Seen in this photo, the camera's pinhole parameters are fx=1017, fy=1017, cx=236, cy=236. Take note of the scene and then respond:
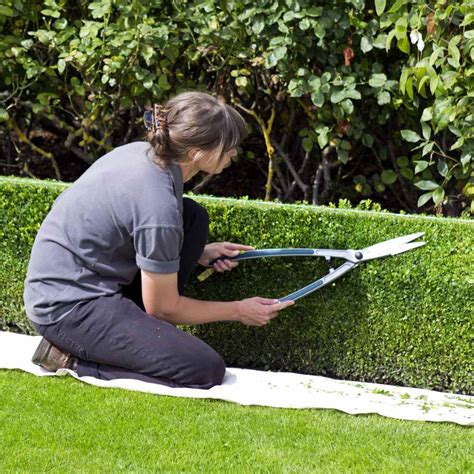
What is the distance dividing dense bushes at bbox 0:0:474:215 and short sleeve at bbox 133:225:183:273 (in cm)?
153

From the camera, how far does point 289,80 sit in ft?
16.9

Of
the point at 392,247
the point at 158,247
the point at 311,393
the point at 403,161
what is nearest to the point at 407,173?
the point at 403,161

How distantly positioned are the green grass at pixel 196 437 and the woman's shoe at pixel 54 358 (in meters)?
0.17

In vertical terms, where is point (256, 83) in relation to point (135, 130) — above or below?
above

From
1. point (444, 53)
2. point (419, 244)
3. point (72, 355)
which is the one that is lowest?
point (72, 355)

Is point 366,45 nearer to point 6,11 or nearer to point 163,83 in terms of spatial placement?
point 163,83

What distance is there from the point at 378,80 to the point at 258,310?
4.93 feet

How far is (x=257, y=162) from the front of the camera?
19.6 ft

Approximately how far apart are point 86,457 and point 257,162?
10.3 ft

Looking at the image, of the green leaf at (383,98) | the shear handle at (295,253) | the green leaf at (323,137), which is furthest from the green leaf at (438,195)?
the shear handle at (295,253)

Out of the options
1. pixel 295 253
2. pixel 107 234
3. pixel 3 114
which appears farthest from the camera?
pixel 3 114

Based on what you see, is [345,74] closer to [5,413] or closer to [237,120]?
[237,120]

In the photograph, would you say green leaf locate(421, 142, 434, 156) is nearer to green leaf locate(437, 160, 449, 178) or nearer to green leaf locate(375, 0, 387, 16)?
green leaf locate(437, 160, 449, 178)

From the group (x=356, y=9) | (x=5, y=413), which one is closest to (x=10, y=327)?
(x=5, y=413)
